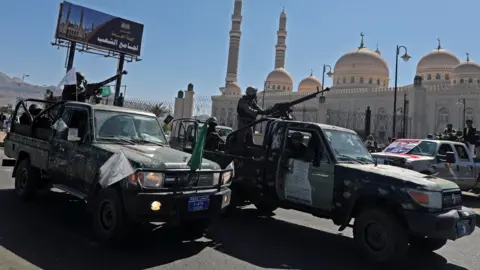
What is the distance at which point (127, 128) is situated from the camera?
615 cm

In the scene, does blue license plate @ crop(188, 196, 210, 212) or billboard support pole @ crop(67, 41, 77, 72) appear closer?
blue license plate @ crop(188, 196, 210, 212)

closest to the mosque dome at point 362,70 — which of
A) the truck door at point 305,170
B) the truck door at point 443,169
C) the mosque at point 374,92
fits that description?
the mosque at point 374,92

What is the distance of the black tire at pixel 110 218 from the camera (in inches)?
186

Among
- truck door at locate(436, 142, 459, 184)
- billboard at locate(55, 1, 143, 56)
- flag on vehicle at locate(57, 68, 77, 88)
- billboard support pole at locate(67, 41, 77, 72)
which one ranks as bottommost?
truck door at locate(436, 142, 459, 184)

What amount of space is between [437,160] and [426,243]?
5.38 metres

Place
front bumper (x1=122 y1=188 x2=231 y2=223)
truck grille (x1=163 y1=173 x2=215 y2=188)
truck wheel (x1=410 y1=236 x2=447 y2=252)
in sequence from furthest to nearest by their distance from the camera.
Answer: truck wheel (x1=410 y1=236 x2=447 y2=252)
truck grille (x1=163 y1=173 x2=215 y2=188)
front bumper (x1=122 y1=188 x2=231 y2=223)

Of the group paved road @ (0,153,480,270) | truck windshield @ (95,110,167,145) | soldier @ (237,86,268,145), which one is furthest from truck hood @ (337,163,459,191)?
truck windshield @ (95,110,167,145)

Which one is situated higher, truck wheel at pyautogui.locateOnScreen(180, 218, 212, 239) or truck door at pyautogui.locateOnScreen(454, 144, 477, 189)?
truck door at pyautogui.locateOnScreen(454, 144, 477, 189)

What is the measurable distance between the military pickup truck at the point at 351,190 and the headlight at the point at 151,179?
7.40 feet

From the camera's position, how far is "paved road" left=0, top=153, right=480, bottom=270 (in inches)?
178

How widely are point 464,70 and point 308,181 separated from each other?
59.6m

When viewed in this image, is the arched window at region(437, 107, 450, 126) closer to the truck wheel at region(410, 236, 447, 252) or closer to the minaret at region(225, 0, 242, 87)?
the minaret at region(225, 0, 242, 87)

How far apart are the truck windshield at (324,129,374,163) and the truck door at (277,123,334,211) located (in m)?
0.20

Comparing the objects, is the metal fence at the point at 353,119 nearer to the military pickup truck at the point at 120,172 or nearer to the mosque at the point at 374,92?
the mosque at the point at 374,92
